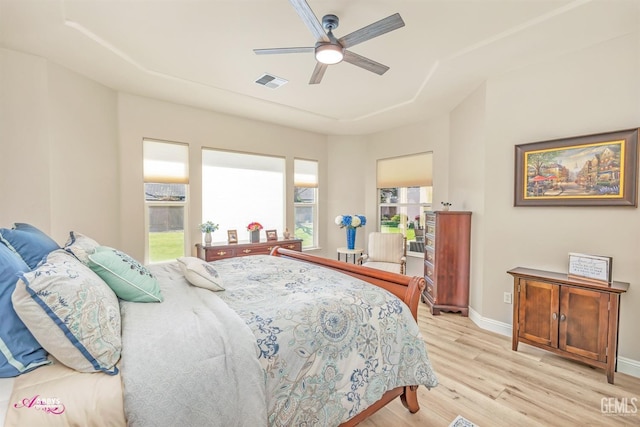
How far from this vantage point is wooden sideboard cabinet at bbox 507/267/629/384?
7.00ft

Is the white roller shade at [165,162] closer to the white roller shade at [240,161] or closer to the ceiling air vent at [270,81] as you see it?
the white roller shade at [240,161]

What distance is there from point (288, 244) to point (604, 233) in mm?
3784

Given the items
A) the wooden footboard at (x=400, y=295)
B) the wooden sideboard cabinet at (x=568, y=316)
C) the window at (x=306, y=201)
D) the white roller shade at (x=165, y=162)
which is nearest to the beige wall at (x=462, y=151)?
the white roller shade at (x=165, y=162)

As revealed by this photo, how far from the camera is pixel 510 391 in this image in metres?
2.06

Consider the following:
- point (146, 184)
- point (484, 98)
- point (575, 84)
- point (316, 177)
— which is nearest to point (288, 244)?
point (316, 177)

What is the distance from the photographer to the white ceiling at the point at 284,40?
80.4 inches

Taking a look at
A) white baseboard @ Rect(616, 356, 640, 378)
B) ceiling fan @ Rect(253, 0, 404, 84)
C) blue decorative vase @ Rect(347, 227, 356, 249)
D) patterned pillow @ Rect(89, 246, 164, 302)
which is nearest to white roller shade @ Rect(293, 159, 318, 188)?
blue decorative vase @ Rect(347, 227, 356, 249)

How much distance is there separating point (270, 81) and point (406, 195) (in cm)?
304

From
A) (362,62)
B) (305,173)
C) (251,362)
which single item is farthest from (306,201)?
(251,362)

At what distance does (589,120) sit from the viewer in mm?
2498

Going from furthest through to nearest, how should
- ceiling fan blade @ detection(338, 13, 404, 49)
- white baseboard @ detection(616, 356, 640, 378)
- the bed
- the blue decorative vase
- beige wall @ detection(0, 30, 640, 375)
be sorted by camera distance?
the blue decorative vase
beige wall @ detection(0, 30, 640, 375)
white baseboard @ detection(616, 356, 640, 378)
ceiling fan blade @ detection(338, 13, 404, 49)
the bed

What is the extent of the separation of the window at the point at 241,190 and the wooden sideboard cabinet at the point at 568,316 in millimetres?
3651

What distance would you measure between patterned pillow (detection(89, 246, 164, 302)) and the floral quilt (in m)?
0.40

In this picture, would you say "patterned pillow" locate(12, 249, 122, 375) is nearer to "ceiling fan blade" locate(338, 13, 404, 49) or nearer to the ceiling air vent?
"ceiling fan blade" locate(338, 13, 404, 49)
